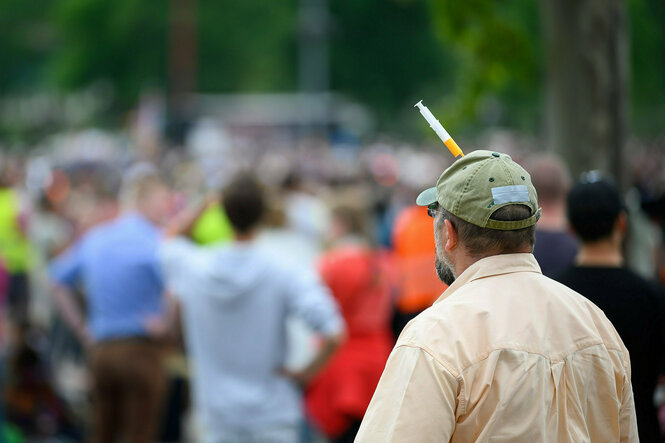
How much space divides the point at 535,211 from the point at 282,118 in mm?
38181

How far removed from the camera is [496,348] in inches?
95.9

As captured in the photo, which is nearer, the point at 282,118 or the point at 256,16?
the point at 282,118

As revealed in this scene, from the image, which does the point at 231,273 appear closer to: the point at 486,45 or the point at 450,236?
the point at 450,236

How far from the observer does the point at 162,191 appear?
732cm

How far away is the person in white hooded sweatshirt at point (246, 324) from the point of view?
16.5ft

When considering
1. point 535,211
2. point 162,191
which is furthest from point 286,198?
point 535,211

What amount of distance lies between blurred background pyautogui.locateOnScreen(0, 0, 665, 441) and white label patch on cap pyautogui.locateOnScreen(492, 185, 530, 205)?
2.83 m

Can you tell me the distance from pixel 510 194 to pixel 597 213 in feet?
5.09

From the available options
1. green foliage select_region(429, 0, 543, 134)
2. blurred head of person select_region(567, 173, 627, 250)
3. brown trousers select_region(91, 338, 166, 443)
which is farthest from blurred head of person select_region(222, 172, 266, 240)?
green foliage select_region(429, 0, 543, 134)

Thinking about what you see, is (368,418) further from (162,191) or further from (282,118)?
(282,118)

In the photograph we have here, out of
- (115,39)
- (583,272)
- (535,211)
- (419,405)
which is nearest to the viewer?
A: (419,405)

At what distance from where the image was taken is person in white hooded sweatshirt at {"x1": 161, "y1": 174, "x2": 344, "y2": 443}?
16.5ft

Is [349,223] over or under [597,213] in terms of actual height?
under

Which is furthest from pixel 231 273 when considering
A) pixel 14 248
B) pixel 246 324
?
pixel 14 248
